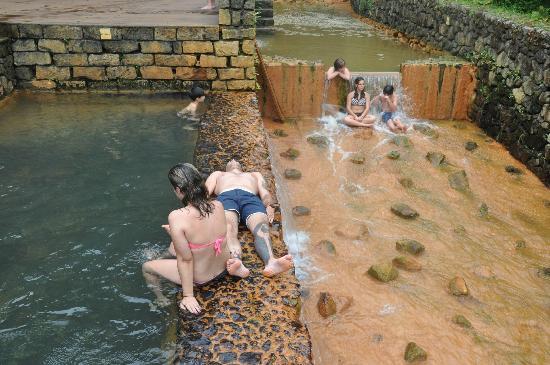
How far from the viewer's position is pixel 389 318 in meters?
4.65

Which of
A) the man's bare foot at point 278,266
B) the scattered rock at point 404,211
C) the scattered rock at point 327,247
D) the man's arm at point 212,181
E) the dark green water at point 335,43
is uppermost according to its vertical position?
the dark green water at point 335,43

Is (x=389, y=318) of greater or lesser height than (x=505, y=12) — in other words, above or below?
below

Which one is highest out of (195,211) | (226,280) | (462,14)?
(462,14)

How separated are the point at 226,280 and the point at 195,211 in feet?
2.05

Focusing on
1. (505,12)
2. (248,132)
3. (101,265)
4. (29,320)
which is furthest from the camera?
(505,12)

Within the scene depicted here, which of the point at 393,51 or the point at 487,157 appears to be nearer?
the point at 487,157

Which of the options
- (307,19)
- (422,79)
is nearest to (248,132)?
(422,79)

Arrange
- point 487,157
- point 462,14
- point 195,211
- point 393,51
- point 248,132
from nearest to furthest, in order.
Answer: point 195,211 → point 248,132 → point 487,157 → point 462,14 → point 393,51

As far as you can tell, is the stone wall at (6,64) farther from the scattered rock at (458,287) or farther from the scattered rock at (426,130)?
the scattered rock at (426,130)

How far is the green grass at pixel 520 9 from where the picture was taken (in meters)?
8.43

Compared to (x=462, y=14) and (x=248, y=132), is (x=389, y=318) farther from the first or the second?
(x=462, y=14)

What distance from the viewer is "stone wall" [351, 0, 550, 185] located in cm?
757

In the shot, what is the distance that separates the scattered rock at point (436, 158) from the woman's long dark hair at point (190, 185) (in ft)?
18.8

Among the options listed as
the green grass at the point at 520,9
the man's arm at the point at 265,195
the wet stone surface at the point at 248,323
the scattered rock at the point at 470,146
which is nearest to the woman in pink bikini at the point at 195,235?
the wet stone surface at the point at 248,323
